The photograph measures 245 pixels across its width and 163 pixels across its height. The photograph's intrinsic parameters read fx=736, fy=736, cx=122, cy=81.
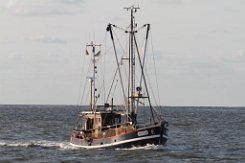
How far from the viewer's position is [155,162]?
59438 mm

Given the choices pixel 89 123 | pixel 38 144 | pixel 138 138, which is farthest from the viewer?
pixel 38 144

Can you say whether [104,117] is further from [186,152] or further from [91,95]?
[186,152]

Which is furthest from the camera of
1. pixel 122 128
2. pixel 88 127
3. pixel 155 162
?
pixel 88 127

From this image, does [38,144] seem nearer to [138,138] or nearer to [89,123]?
[89,123]

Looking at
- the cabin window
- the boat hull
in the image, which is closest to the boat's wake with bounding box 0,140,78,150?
the cabin window

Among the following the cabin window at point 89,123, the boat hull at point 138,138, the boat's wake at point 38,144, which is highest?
the cabin window at point 89,123

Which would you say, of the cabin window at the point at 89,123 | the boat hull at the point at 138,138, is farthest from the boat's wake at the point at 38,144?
the boat hull at the point at 138,138

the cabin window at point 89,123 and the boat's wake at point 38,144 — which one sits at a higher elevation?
the cabin window at point 89,123

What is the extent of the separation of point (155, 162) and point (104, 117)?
34.1 ft

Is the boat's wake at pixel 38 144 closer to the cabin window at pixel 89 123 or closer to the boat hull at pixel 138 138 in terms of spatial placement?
the cabin window at pixel 89 123

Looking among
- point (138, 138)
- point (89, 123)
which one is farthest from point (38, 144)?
point (138, 138)

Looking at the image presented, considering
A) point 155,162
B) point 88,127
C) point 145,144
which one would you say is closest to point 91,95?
point 88,127

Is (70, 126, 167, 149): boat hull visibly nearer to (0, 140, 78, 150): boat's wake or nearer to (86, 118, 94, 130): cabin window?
(86, 118, 94, 130): cabin window

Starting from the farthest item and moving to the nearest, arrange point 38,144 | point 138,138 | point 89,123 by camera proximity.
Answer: point 38,144 → point 89,123 → point 138,138
